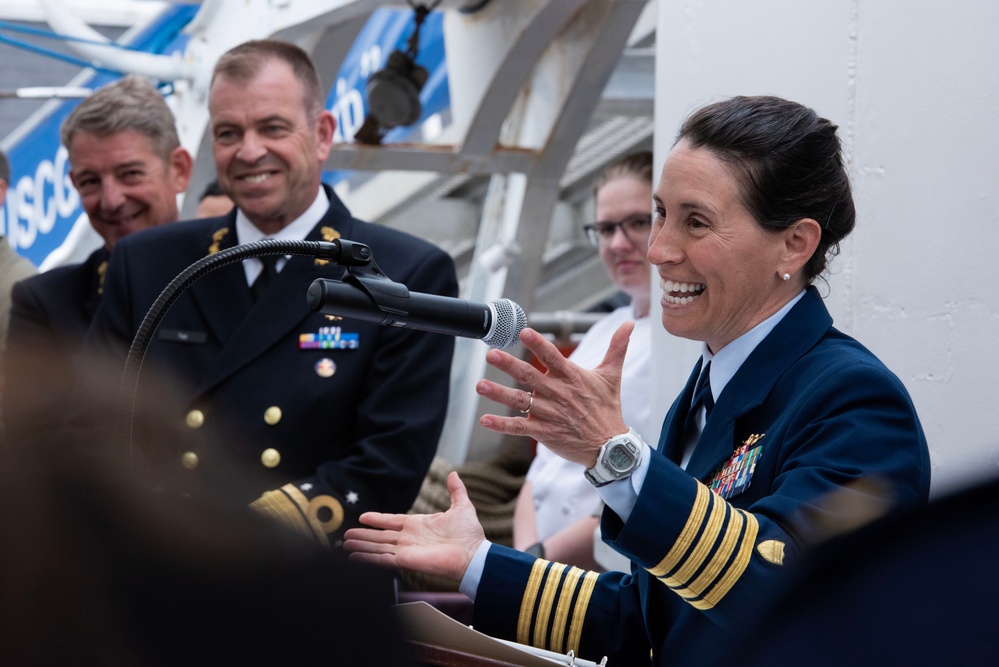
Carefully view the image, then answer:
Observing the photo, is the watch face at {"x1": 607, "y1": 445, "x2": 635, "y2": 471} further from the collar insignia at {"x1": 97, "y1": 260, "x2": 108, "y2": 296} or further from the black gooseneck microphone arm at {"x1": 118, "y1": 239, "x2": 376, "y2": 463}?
the collar insignia at {"x1": 97, "y1": 260, "x2": 108, "y2": 296}

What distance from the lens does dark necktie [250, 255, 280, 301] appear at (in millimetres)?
2533

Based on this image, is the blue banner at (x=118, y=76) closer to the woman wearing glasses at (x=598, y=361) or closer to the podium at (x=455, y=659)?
the woman wearing glasses at (x=598, y=361)

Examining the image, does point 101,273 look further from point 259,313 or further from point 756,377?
point 756,377

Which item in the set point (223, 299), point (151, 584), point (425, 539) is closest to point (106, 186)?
point (223, 299)

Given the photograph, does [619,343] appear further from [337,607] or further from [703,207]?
[337,607]

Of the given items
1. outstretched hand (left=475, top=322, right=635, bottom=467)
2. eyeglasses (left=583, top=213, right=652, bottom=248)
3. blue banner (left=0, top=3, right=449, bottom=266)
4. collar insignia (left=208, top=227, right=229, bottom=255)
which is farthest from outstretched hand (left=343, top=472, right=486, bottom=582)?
blue banner (left=0, top=3, right=449, bottom=266)

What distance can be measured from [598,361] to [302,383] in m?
1.39

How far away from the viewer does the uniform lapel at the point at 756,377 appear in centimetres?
174

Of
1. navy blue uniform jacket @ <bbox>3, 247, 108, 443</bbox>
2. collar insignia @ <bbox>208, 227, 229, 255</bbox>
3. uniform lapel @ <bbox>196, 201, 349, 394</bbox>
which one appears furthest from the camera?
navy blue uniform jacket @ <bbox>3, 247, 108, 443</bbox>

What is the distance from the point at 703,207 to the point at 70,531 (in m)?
1.22

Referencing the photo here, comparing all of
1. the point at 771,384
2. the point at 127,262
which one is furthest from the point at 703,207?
the point at 127,262

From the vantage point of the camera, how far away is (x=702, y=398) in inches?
72.9

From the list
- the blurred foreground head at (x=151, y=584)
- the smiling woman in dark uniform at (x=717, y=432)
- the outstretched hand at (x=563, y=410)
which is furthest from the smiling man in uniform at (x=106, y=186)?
the blurred foreground head at (x=151, y=584)

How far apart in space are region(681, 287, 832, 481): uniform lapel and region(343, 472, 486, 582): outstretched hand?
0.32 m
